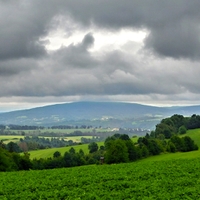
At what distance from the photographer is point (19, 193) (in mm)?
23141

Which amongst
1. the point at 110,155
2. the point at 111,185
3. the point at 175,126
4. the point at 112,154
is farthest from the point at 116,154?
the point at 175,126

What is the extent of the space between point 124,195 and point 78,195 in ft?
10.4

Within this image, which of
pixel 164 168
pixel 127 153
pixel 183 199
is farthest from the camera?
pixel 127 153

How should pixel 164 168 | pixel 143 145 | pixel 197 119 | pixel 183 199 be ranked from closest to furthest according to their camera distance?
1. pixel 183 199
2. pixel 164 168
3. pixel 143 145
4. pixel 197 119

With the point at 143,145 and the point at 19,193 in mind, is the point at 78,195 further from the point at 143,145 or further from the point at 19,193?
the point at 143,145

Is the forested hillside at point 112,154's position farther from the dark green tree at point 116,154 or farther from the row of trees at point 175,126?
the row of trees at point 175,126

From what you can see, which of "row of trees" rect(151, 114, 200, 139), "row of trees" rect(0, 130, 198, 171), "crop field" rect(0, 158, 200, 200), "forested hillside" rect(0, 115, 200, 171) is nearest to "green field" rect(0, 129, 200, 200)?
"crop field" rect(0, 158, 200, 200)

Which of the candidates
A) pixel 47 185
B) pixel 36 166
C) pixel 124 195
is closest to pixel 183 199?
pixel 124 195

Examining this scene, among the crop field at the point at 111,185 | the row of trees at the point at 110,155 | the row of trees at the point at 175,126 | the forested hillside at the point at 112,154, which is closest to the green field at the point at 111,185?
the crop field at the point at 111,185

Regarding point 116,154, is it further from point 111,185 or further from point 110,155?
point 111,185

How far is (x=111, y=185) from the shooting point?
24.1 meters

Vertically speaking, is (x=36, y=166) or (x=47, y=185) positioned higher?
A: (x=47, y=185)

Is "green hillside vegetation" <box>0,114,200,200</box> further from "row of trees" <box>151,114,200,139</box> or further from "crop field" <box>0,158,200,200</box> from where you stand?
"row of trees" <box>151,114,200,139</box>

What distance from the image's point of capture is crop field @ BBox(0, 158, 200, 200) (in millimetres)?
21094
